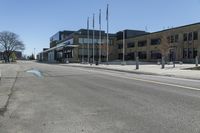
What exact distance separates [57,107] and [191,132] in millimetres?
4672

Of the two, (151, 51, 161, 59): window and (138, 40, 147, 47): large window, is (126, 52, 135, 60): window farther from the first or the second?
(151, 51, 161, 59): window

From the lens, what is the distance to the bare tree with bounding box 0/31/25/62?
128875 mm

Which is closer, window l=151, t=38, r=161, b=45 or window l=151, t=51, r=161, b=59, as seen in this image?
window l=151, t=51, r=161, b=59

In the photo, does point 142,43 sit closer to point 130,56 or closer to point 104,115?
point 130,56

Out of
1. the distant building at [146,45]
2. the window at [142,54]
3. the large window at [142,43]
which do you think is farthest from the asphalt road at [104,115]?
the large window at [142,43]

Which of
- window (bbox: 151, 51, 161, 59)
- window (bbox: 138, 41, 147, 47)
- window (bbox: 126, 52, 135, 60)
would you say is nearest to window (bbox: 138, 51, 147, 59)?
window (bbox: 138, 41, 147, 47)

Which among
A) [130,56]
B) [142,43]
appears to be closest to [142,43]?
[142,43]

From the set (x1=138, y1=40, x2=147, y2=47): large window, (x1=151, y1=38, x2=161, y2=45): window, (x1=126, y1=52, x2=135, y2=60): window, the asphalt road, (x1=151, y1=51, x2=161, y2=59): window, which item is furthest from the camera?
(x1=126, y1=52, x2=135, y2=60): window

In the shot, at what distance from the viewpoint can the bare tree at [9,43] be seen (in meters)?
129

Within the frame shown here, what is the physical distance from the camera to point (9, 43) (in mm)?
130875

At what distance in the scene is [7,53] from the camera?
130 meters

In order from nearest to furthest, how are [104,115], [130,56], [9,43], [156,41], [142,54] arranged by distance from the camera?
[104,115] < [156,41] < [142,54] < [130,56] < [9,43]

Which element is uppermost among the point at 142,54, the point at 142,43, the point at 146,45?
the point at 142,43

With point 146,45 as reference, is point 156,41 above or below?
above
